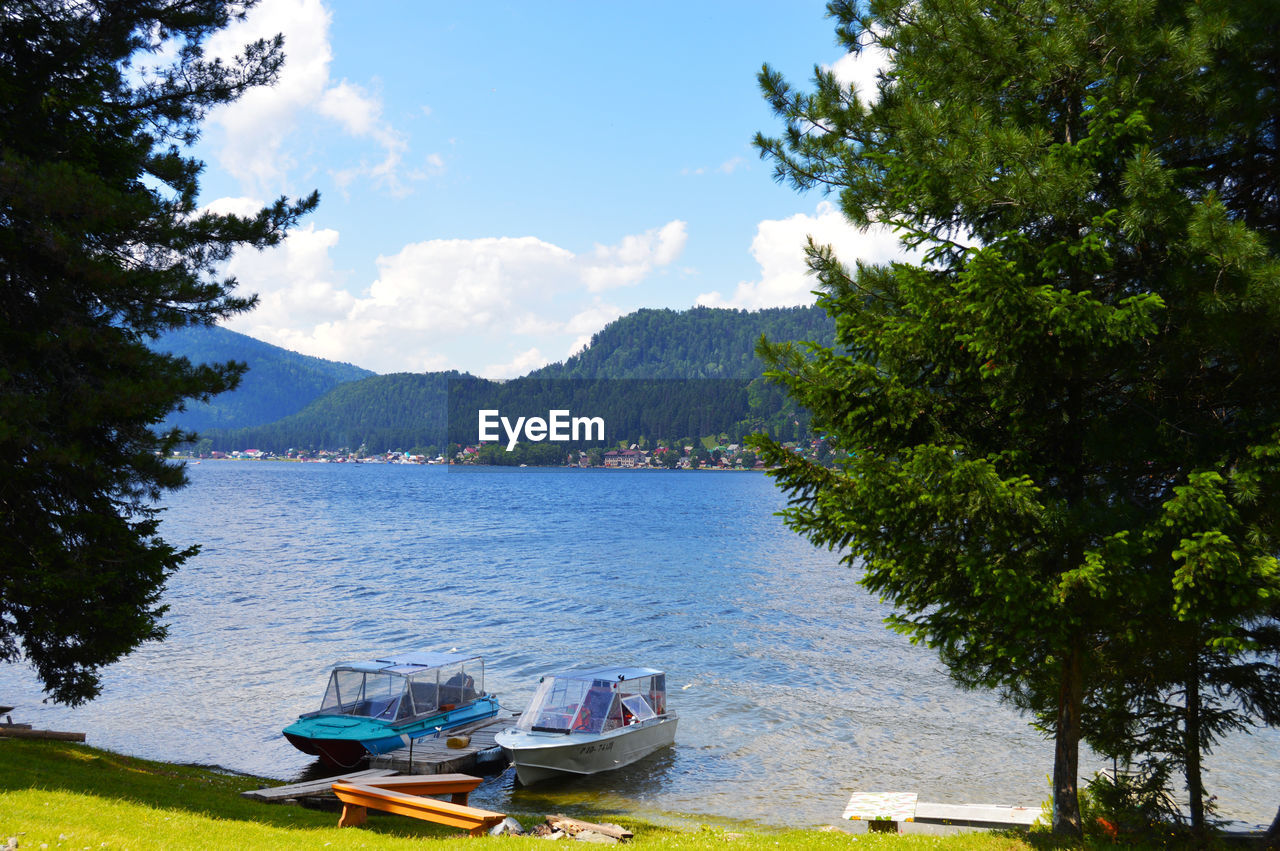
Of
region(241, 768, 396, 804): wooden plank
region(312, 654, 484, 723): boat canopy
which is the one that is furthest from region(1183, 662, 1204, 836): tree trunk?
region(312, 654, 484, 723): boat canopy

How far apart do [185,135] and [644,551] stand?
57.8 metres

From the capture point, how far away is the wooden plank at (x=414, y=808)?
45.4 ft

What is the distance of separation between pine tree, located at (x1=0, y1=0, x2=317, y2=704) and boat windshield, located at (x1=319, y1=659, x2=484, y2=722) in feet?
21.6

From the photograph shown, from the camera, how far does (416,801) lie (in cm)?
1416

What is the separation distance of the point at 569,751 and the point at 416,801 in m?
6.70

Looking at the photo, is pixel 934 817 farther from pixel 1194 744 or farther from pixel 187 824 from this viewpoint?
pixel 187 824

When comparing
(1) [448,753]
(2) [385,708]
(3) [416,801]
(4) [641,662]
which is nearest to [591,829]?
(3) [416,801]

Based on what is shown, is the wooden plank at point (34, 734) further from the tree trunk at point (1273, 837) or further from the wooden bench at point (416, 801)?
the tree trunk at point (1273, 837)

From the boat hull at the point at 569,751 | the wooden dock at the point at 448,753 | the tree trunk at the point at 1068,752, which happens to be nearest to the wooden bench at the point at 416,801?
the wooden dock at the point at 448,753

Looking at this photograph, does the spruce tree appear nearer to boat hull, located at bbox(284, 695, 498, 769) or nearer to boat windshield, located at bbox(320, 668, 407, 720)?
boat hull, located at bbox(284, 695, 498, 769)

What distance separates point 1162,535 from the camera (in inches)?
345

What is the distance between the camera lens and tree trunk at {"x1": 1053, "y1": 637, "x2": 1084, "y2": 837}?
1052 cm

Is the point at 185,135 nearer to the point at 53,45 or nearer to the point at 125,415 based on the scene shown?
the point at 53,45

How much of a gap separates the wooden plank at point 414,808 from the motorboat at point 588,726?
5.65 m
